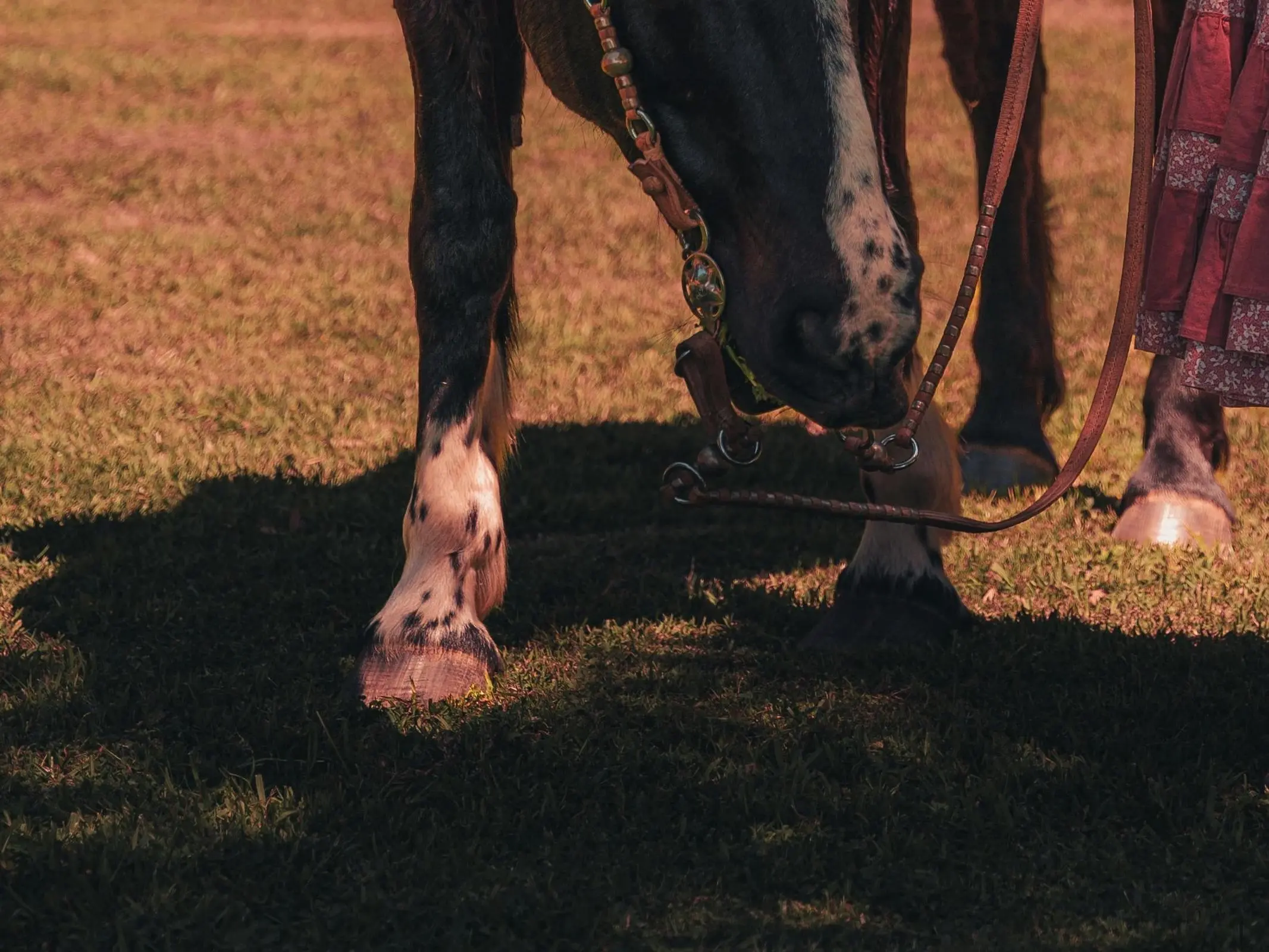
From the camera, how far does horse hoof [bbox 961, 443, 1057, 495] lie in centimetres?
541

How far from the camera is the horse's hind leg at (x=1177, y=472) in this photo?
4.92 metres

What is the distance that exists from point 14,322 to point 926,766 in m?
4.99

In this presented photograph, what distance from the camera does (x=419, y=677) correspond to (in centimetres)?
359

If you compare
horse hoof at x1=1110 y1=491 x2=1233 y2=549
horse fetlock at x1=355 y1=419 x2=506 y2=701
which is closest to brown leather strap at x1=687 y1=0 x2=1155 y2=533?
horse fetlock at x1=355 y1=419 x2=506 y2=701

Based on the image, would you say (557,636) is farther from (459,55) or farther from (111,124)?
(111,124)

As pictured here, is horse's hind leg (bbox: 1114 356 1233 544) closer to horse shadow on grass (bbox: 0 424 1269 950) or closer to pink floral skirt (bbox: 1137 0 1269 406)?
horse shadow on grass (bbox: 0 424 1269 950)

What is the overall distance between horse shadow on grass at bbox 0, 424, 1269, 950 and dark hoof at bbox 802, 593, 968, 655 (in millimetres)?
83

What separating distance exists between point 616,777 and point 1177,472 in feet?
7.99

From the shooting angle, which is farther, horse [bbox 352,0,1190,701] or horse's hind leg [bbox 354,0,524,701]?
horse's hind leg [bbox 354,0,524,701]

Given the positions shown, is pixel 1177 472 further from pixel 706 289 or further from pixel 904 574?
pixel 706 289

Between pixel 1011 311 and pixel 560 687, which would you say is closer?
pixel 560 687

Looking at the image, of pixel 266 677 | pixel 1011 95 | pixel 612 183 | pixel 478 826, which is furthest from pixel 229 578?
pixel 612 183

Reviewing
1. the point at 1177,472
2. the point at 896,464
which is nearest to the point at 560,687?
the point at 896,464

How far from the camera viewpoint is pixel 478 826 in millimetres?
3064
